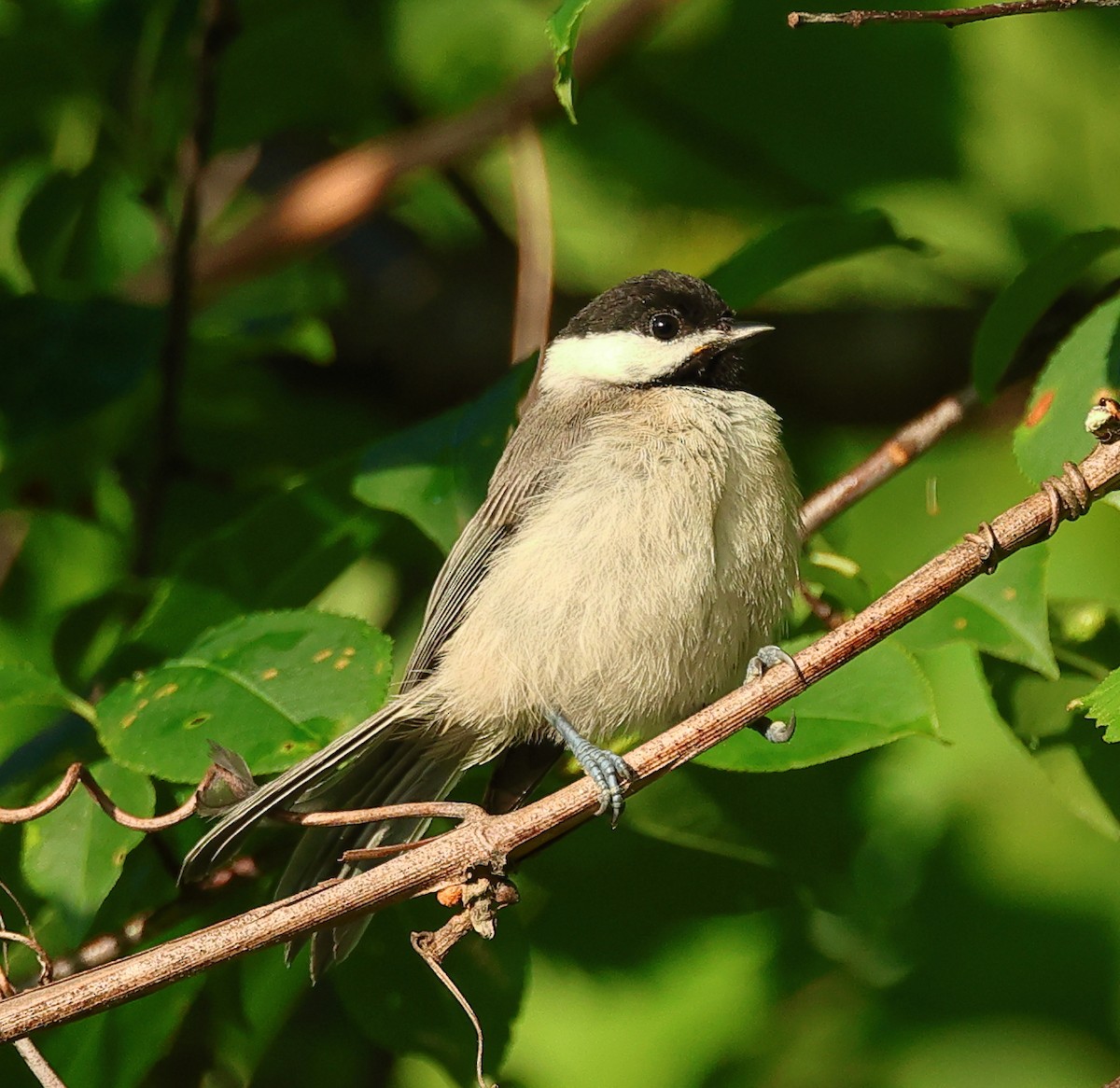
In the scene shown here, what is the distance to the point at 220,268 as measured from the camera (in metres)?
3.24

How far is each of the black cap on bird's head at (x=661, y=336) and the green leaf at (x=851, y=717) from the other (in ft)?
2.41

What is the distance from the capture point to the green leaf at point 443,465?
7.50ft

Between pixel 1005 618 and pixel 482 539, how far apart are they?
86 cm

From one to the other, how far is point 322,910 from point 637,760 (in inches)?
16.6

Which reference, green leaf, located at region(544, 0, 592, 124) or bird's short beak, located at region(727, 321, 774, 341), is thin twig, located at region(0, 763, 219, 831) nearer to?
green leaf, located at region(544, 0, 592, 124)

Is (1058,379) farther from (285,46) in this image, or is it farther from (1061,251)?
(285,46)

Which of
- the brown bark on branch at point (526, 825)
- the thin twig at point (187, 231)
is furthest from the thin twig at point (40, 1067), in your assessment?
the thin twig at point (187, 231)

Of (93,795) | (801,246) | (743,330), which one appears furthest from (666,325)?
(93,795)

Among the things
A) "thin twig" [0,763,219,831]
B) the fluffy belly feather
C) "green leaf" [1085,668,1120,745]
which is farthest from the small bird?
"green leaf" [1085,668,1120,745]

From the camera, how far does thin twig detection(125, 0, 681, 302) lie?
10.3 feet

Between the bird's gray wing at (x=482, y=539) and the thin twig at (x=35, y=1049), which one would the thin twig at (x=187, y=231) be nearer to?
the bird's gray wing at (x=482, y=539)

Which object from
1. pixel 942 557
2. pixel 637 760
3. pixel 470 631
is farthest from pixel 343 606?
pixel 942 557

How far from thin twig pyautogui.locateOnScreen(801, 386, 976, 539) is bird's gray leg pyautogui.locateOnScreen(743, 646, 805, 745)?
0.27m

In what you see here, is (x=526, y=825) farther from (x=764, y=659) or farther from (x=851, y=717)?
(x=764, y=659)
